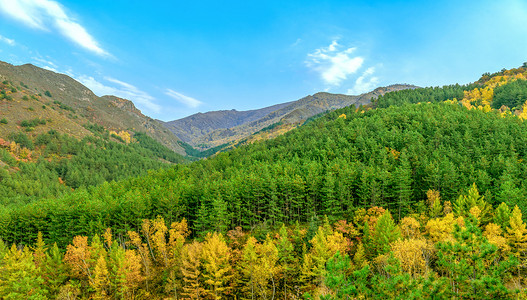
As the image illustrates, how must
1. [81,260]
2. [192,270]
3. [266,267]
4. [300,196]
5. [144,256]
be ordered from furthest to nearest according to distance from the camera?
[300,196] < [144,256] < [81,260] < [192,270] < [266,267]

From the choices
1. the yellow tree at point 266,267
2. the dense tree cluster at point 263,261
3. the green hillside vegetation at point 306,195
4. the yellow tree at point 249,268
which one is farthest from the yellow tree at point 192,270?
the yellow tree at point 266,267

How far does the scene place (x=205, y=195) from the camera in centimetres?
7288

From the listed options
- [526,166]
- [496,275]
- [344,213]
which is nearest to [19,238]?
[344,213]

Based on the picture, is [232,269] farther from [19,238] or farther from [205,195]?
[19,238]

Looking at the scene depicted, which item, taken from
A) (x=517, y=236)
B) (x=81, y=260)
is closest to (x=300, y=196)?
(x=517, y=236)

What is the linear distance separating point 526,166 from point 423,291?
70.0 metres

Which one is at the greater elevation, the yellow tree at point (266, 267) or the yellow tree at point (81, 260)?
the yellow tree at point (266, 267)

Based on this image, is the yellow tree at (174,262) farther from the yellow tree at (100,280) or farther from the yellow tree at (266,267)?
the yellow tree at (266,267)

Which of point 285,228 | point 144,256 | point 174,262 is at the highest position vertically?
point 285,228

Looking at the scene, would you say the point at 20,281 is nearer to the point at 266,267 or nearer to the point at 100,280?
the point at 100,280

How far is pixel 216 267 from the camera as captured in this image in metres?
50.2

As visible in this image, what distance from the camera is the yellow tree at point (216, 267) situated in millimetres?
49719

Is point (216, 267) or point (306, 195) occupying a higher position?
point (306, 195)

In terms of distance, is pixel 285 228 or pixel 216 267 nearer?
pixel 216 267
